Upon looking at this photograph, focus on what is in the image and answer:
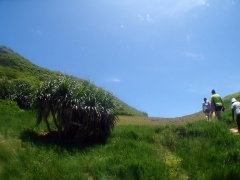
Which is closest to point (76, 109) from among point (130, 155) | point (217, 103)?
point (130, 155)

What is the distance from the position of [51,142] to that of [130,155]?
13.9 feet

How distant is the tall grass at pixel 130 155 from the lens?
31.0 feet

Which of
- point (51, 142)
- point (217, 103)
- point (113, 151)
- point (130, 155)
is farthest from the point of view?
point (217, 103)

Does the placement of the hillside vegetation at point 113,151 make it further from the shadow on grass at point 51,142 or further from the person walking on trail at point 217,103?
the person walking on trail at point 217,103

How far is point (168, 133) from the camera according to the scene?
14164 mm

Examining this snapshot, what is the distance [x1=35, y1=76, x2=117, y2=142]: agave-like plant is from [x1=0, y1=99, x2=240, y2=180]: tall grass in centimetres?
81

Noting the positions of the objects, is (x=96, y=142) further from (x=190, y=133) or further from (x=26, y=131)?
(x=190, y=133)

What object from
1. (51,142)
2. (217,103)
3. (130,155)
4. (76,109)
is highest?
(217,103)

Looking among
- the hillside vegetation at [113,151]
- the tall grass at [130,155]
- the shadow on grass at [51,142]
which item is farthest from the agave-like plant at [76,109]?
the tall grass at [130,155]

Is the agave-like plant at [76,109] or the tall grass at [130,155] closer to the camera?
the tall grass at [130,155]

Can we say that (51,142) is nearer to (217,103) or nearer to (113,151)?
(113,151)

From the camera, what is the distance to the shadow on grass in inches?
485

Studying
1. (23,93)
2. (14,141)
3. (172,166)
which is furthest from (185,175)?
(23,93)

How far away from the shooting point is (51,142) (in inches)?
511
